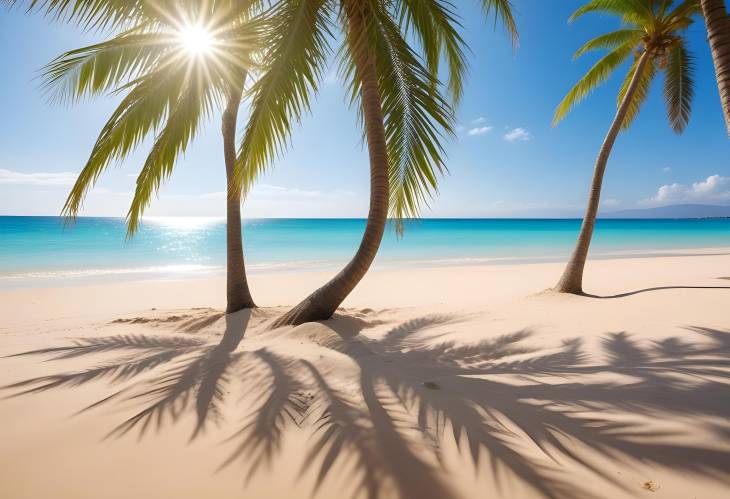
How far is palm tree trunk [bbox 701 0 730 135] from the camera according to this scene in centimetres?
311

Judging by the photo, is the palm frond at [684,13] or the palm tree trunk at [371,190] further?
the palm frond at [684,13]

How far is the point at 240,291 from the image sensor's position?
5.86m

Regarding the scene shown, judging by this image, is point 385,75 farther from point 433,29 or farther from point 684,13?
point 684,13

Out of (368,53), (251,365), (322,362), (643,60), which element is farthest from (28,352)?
(643,60)

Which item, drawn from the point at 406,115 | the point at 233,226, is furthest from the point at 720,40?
the point at 233,226

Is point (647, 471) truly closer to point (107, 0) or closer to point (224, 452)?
point (224, 452)

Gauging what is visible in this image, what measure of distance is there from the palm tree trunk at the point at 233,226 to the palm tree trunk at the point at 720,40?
571cm

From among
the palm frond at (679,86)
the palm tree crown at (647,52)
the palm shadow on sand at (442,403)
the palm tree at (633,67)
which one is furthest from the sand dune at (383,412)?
the palm frond at (679,86)

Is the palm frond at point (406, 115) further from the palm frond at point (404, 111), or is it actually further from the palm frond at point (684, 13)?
the palm frond at point (684, 13)

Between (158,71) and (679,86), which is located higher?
(679,86)

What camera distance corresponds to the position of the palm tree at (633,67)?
6336 mm

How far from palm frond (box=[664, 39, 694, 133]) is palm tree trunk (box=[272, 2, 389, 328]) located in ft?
25.7

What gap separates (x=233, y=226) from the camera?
5.82 metres

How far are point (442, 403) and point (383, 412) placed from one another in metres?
0.36
